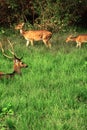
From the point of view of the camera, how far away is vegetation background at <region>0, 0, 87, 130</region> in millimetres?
6914

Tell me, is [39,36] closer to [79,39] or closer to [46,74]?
[79,39]

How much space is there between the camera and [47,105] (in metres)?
7.53

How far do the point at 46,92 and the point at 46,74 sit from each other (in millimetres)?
1416

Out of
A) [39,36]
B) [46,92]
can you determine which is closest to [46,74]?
[46,92]

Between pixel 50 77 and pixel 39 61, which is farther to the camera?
pixel 39 61

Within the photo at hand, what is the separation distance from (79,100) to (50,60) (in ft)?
9.93

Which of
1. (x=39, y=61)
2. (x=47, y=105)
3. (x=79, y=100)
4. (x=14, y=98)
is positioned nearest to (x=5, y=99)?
(x=14, y=98)

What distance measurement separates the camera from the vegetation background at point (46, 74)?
6.91 meters

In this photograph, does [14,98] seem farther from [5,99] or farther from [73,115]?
[73,115]

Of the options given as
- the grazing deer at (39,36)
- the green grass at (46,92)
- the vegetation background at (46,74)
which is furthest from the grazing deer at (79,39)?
the green grass at (46,92)

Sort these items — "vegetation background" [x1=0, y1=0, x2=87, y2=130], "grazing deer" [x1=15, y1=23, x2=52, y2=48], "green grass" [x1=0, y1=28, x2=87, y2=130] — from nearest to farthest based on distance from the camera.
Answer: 1. "green grass" [x1=0, y1=28, x2=87, y2=130]
2. "vegetation background" [x1=0, y1=0, x2=87, y2=130]
3. "grazing deer" [x1=15, y1=23, x2=52, y2=48]

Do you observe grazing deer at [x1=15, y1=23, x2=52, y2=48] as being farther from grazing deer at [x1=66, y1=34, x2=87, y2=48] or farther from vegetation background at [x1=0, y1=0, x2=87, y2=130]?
grazing deer at [x1=66, y1=34, x2=87, y2=48]

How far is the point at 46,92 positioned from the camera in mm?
8203

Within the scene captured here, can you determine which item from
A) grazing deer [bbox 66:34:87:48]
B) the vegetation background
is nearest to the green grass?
the vegetation background
